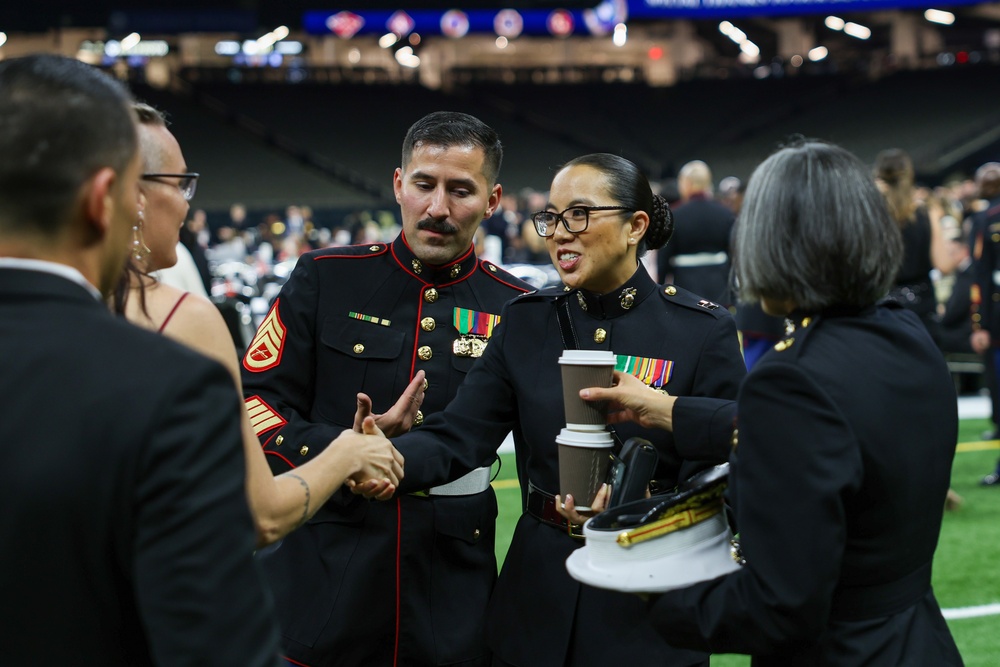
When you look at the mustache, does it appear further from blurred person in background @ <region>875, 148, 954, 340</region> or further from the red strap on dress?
blurred person in background @ <region>875, 148, 954, 340</region>

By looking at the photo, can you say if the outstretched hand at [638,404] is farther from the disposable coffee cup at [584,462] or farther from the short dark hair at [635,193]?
the short dark hair at [635,193]

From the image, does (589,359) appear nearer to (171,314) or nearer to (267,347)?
(171,314)

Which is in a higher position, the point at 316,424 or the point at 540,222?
the point at 540,222

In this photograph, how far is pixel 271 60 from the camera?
27.9m

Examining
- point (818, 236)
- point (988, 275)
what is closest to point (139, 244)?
point (818, 236)

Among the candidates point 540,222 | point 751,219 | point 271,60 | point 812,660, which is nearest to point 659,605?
point 812,660

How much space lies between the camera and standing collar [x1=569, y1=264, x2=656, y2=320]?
2.42m

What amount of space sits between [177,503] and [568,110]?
29.0 m

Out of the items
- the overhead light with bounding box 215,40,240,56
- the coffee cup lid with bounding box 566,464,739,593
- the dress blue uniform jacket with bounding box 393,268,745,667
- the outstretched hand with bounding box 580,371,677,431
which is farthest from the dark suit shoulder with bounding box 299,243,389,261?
the overhead light with bounding box 215,40,240,56

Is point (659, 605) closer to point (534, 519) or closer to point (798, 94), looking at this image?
point (534, 519)

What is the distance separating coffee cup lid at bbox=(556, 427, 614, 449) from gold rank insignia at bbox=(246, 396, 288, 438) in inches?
31.0

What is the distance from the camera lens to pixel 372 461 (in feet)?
7.09

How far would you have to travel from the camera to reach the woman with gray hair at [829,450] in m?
1.55

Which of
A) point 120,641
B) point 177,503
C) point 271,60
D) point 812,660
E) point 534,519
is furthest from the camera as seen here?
point 271,60
